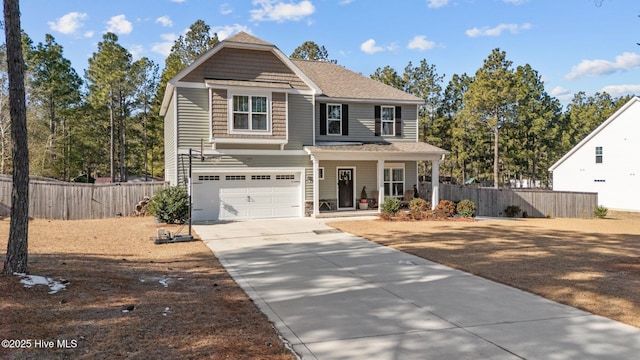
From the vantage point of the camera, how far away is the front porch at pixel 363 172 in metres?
19.1

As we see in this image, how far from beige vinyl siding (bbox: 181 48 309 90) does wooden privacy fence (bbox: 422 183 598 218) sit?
33.8 feet

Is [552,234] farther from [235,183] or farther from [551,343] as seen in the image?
[235,183]

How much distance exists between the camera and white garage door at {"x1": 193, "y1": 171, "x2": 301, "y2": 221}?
17938mm

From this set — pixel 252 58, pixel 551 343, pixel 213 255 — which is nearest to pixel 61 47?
pixel 252 58

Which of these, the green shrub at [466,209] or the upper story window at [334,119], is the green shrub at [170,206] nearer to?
the upper story window at [334,119]

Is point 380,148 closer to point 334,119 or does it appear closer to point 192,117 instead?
point 334,119

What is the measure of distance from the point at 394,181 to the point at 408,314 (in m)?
16.9

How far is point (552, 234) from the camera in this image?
14.6 m

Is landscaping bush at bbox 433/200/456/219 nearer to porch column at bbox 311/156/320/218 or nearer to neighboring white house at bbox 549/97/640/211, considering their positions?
porch column at bbox 311/156/320/218

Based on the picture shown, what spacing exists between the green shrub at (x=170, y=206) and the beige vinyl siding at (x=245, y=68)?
16.1 ft

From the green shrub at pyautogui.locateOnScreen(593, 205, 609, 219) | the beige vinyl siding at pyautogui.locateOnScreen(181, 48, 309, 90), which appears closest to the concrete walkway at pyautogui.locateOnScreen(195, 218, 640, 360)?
the beige vinyl siding at pyautogui.locateOnScreen(181, 48, 309, 90)

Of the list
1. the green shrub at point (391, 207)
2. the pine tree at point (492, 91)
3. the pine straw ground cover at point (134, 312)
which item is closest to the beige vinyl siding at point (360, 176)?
the green shrub at point (391, 207)

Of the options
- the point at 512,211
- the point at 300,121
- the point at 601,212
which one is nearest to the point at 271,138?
the point at 300,121

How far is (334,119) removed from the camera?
2098 centimetres
